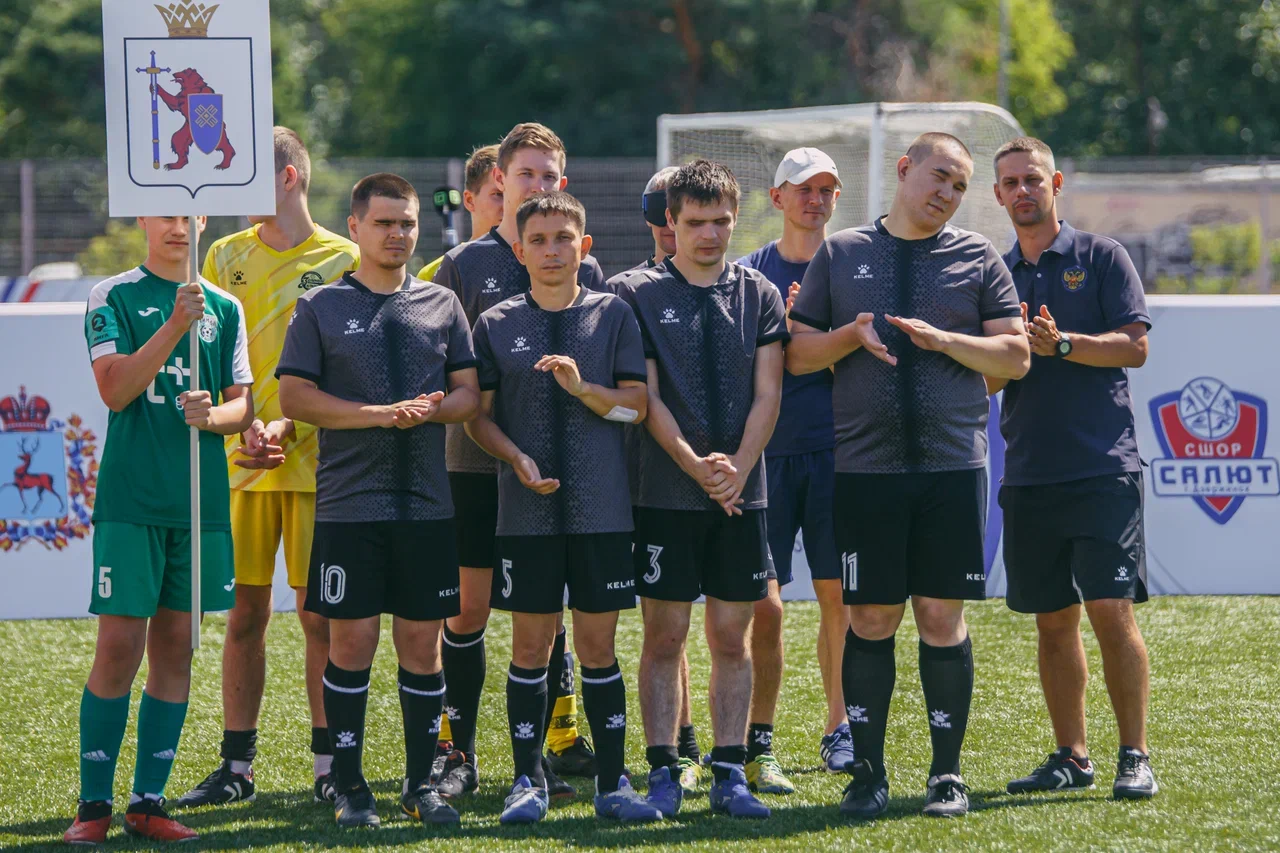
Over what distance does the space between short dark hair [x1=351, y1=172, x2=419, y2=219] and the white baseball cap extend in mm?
1442

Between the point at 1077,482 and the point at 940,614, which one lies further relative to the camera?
the point at 1077,482

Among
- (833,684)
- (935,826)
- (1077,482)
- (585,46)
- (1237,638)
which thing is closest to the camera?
(935,826)

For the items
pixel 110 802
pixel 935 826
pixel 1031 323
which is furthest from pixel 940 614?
pixel 110 802

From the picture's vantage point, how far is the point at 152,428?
4758 millimetres

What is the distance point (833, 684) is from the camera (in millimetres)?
5805

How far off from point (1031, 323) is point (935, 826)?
1.59 m

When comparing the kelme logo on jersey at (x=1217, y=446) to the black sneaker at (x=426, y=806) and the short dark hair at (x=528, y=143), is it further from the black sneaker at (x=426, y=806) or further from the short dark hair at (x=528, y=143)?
the black sneaker at (x=426, y=806)

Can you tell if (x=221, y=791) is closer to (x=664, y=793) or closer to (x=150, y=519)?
(x=150, y=519)

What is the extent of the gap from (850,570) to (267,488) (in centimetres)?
203

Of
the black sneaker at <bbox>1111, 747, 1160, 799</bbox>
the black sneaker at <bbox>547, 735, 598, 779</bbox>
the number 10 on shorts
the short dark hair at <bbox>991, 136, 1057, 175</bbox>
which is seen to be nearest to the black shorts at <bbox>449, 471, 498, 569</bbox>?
the black sneaker at <bbox>547, 735, 598, 779</bbox>

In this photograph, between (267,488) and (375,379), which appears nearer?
(375,379)

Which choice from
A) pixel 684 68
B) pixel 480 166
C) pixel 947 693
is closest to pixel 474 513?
pixel 480 166

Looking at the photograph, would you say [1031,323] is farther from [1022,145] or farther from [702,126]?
[702,126]

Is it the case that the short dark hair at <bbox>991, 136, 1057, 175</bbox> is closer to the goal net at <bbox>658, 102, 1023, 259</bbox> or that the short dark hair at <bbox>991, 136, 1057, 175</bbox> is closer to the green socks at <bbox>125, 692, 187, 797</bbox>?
the green socks at <bbox>125, 692, 187, 797</bbox>
